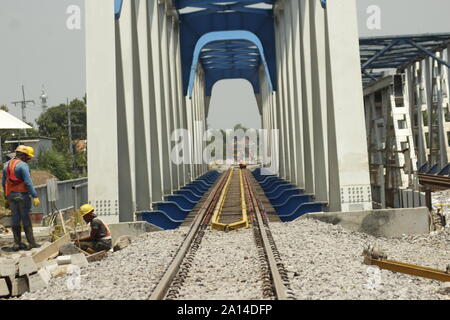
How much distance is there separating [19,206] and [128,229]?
2.40 m

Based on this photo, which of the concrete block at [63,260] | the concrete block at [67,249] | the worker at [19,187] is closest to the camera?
the concrete block at [63,260]

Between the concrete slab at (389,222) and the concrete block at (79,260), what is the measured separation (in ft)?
17.1

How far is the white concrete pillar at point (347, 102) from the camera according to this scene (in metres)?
11.7

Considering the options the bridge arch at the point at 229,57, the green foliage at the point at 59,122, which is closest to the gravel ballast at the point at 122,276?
the bridge arch at the point at 229,57

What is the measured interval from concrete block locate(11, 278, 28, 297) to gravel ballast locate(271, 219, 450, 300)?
10.1ft

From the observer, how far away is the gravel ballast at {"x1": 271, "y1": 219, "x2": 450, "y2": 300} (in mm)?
6305

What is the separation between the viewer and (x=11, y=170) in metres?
9.78

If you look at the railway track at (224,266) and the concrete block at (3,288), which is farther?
the concrete block at (3,288)

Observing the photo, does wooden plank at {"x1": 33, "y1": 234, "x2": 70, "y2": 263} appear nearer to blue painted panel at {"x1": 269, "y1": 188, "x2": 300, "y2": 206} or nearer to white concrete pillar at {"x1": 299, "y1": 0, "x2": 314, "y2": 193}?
white concrete pillar at {"x1": 299, "y1": 0, "x2": 314, "y2": 193}

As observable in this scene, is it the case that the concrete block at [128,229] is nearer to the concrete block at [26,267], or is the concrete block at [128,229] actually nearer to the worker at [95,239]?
the worker at [95,239]

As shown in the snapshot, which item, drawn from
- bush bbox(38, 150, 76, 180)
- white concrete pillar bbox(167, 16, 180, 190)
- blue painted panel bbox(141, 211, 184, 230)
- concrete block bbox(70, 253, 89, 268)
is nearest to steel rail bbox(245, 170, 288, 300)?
blue painted panel bbox(141, 211, 184, 230)

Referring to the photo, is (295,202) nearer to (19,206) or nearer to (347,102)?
(347,102)

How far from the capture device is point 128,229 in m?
11.7

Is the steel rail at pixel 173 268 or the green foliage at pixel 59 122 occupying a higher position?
the green foliage at pixel 59 122
